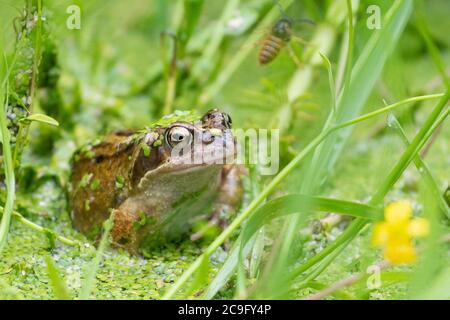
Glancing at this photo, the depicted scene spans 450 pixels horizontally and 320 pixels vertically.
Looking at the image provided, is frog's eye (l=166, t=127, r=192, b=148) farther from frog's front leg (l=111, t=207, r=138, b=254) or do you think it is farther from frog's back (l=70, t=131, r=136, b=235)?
frog's front leg (l=111, t=207, r=138, b=254)

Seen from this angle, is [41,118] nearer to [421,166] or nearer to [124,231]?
[124,231]

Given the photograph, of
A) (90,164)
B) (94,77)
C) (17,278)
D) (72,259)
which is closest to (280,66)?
(94,77)

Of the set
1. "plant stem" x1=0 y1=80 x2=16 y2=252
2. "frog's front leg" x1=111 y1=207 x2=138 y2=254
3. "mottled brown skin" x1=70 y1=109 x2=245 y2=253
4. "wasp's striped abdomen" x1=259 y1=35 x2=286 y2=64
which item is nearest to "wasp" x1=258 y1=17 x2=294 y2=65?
"wasp's striped abdomen" x1=259 y1=35 x2=286 y2=64

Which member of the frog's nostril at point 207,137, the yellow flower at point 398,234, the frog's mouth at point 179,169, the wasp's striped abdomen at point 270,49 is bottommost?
the yellow flower at point 398,234

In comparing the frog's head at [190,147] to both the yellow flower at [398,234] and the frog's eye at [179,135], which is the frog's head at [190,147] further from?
the yellow flower at [398,234]

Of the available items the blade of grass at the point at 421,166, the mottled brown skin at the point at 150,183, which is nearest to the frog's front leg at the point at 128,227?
the mottled brown skin at the point at 150,183
